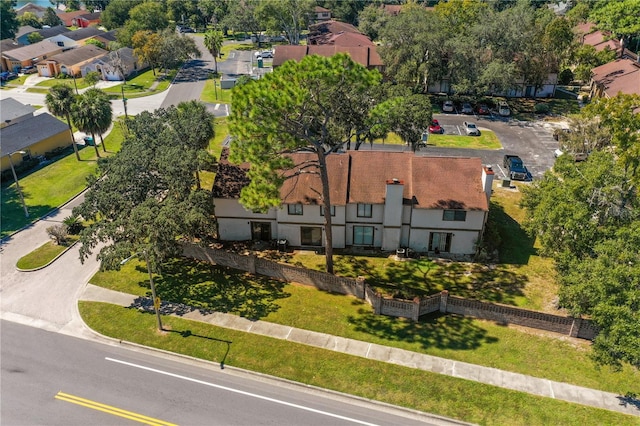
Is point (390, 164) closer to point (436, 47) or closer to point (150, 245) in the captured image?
point (150, 245)

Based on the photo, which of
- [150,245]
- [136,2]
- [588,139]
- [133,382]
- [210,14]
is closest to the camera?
[133,382]

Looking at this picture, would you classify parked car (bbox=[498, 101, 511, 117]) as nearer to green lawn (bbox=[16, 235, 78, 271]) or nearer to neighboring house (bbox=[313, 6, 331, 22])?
green lawn (bbox=[16, 235, 78, 271])

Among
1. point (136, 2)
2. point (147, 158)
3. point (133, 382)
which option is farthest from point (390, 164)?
point (136, 2)

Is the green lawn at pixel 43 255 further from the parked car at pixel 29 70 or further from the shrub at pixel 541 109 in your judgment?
the parked car at pixel 29 70

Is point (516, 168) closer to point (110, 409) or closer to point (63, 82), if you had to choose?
point (110, 409)

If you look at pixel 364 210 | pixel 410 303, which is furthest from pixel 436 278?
pixel 364 210

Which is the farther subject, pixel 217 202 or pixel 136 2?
pixel 136 2

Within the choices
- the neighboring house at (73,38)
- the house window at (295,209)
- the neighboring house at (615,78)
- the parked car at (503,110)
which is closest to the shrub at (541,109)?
the parked car at (503,110)
